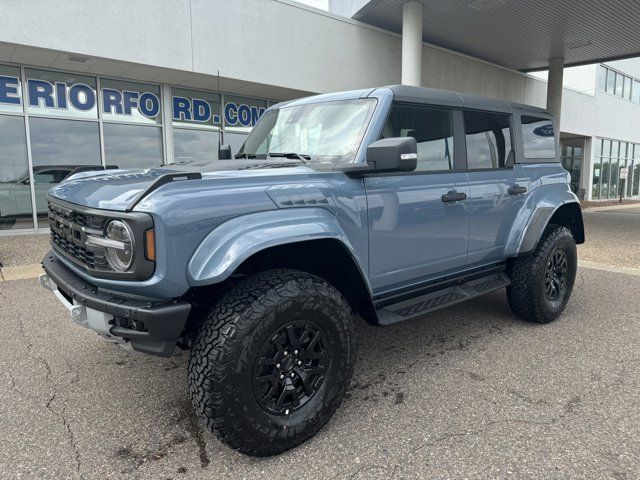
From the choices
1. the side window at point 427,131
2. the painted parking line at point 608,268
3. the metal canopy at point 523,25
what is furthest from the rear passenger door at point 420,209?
the metal canopy at point 523,25

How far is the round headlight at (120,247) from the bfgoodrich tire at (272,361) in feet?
1.51

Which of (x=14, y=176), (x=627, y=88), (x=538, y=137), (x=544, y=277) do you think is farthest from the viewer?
(x=627, y=88)

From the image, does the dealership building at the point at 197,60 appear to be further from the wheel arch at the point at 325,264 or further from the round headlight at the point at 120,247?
the round headlight at the point at 120,247

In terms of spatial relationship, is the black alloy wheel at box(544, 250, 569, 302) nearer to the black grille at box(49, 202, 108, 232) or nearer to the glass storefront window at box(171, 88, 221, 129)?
the black grille at box(49, 202, 108, 232)

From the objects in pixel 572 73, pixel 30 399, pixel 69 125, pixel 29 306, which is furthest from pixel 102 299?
pixel 572 73

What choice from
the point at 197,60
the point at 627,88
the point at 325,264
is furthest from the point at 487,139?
the point at 627,88

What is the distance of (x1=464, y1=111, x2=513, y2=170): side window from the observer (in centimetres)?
358

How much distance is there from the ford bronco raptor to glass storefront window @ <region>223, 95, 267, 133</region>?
8.58 meters

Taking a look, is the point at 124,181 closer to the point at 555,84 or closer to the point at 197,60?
the point at 197,60

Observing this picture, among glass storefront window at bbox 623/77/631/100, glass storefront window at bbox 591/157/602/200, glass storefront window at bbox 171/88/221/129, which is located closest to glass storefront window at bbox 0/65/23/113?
glass storefront window at bbox 171/88/221/129

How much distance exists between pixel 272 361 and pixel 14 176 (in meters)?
9.55

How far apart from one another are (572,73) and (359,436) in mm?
27871

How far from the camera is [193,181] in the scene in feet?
7.19

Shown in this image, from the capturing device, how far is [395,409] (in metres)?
2.74
